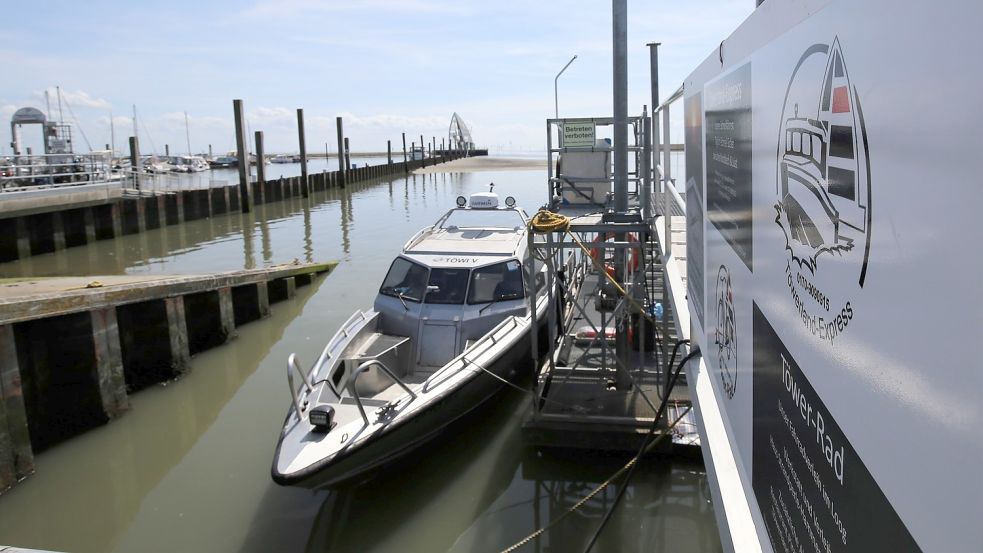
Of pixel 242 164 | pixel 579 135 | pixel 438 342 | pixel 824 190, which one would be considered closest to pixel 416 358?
pixel 438 342

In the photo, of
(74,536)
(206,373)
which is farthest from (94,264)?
(74,536)

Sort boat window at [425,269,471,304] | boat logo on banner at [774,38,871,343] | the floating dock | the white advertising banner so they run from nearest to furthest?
the white advertising banner < boat logo on banner at [774,38,871,343] < the floating dock < boat window at [425,269,471,304]

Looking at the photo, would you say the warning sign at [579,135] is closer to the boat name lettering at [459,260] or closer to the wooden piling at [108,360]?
the boat name lettering at [459,260]

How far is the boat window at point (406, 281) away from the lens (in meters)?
9.63

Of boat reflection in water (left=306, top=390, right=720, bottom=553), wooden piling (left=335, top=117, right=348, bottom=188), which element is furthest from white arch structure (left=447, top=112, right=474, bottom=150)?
boat reflection in water (left=306, top=390, right=720, bottom=553)

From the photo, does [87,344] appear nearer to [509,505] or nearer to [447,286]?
[447,286]

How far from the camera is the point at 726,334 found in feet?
9.00

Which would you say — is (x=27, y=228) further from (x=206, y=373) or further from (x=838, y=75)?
(x=838, y=75)

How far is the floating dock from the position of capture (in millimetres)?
7277

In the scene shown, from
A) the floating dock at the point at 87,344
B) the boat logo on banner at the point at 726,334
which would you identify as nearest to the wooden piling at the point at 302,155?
the floating dock at the point at 87,344

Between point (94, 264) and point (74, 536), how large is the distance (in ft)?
51.1

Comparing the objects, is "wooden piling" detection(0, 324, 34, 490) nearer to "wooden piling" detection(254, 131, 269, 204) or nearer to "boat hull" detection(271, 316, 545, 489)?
"boat hull" detection(271, 316, 545, 489)

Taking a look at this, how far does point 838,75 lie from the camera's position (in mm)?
1303

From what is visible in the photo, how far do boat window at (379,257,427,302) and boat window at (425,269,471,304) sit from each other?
4.7 inches
